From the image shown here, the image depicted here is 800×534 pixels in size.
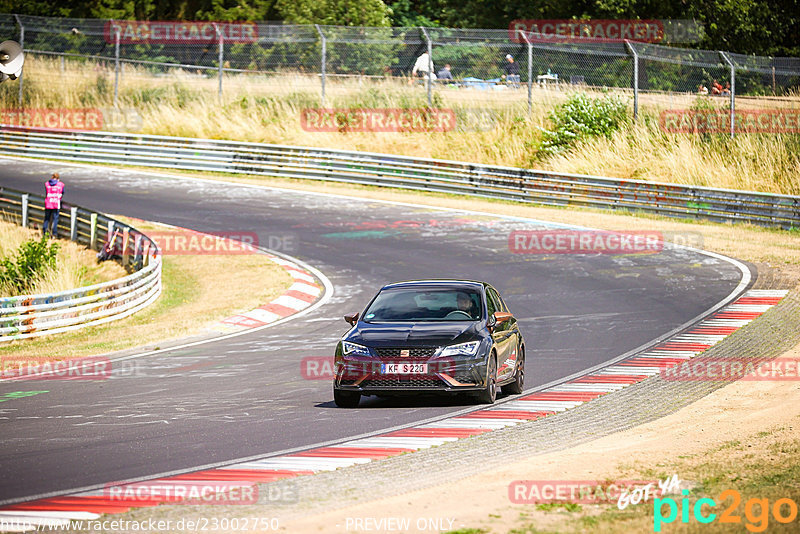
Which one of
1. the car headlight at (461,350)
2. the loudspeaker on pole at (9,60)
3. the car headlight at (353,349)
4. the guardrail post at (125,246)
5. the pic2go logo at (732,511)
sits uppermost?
the loudspeaker on pole at (9,60)

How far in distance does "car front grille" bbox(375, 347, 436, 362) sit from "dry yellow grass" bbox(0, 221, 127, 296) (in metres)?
13.4

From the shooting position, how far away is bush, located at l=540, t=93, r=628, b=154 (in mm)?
35156

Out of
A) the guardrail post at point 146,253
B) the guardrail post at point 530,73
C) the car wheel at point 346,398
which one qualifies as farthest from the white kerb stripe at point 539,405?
the guardrail post at point 530,73

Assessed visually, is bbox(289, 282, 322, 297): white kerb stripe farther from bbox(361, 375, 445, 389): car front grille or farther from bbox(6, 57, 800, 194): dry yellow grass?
bbox(6, 57, 800, 194): dry yellow grass

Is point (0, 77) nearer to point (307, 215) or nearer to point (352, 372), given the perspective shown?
point (352, 372)

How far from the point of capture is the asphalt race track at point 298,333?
10.3 m

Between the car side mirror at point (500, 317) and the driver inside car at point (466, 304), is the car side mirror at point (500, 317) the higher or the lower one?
the lower one

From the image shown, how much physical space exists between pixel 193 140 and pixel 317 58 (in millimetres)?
5583

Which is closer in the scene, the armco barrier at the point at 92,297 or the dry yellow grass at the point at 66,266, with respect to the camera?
the armco barrier at the point at 92,297

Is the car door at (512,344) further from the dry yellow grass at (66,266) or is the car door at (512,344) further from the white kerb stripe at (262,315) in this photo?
the dry yellow grass at (66,266)

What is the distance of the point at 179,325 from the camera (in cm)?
2012

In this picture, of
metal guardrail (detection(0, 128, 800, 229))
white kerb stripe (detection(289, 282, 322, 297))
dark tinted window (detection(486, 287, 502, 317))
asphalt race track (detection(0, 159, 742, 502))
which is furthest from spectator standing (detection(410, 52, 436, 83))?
dark tinted window (detection(486, 287, 502, 317))

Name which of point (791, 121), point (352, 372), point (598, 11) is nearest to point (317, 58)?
point (598, 11)

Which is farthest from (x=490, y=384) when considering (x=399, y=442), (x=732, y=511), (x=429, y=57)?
(x=429, y=57)
